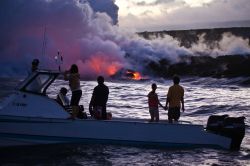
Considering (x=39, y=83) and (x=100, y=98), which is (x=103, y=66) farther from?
(x=39, y=83)

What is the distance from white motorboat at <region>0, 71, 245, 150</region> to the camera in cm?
1276

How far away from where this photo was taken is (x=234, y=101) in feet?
89.9

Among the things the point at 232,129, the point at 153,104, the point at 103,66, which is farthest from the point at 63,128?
the point at 103,66

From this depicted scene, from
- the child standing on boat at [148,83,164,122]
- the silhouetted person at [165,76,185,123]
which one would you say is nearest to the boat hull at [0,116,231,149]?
the silhouetted person at [165,76,185,123]

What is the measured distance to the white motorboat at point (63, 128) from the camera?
12.8 m

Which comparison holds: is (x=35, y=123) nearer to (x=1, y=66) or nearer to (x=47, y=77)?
(x=47, y=77)

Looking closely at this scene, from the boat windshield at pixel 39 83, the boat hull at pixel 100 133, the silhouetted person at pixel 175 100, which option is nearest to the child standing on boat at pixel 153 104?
the silhouetted person at pixel 175 100

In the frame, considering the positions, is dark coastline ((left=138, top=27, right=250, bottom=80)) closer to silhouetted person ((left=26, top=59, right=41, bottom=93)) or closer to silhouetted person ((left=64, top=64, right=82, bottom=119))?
silhouetted person ((left=64, top=64, right=82, bottom=119))

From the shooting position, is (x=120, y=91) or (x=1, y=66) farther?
(x=1, y=66)

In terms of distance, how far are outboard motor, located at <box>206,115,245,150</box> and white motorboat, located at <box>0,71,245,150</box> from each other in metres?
0.03

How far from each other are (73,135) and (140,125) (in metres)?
1.77

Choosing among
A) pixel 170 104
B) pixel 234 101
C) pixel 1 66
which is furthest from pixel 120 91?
pixel 170 104

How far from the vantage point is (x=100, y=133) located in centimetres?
1309

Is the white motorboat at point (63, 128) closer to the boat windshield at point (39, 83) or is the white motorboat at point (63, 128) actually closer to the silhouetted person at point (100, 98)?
the boat windshield at point (39, 83)
